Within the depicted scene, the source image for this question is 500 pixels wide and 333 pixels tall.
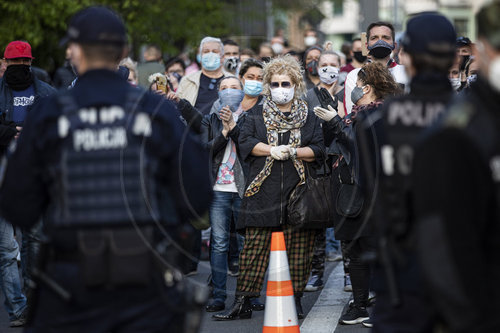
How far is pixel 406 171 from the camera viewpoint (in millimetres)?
3832

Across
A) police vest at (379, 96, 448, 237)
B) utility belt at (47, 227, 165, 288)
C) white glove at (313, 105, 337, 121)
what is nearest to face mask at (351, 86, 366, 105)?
white glove at (313, 105, 337, 121)

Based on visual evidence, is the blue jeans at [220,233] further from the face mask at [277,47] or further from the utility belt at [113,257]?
the face mask at [277,47]

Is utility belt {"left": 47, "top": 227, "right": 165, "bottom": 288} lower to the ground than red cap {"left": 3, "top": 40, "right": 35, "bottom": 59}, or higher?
lower

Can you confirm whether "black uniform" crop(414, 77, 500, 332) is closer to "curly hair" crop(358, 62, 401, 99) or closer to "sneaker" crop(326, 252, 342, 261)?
"curly hair" crop(358, 62, 401, 99)

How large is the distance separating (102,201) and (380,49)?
589 centimetres

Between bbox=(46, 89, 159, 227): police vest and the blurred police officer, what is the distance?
1221 mm

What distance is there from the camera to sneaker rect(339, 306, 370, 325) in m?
7.93

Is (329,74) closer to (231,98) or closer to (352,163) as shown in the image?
(231,98)

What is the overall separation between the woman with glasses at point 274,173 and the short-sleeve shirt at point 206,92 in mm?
1933

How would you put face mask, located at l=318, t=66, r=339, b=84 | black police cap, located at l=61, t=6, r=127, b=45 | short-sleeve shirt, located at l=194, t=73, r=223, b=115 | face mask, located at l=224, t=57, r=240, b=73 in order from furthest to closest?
face mask, located at l=224, t=57, r=240, b=73, face mask, located at l=318, t=66, r=339, b=84, short-sleeve shirt, located at l=194, t=73, r=223, b=115, black police cap, located at l=61, t=6, r=127, b=45

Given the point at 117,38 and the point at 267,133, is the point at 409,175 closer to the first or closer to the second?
the point at 117,38

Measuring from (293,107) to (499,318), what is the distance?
16.5 feet

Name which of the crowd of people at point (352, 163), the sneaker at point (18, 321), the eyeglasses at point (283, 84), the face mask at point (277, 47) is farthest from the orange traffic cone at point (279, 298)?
the face mask at point (277, 47)

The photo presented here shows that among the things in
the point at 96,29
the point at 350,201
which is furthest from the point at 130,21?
the point at 96,29
